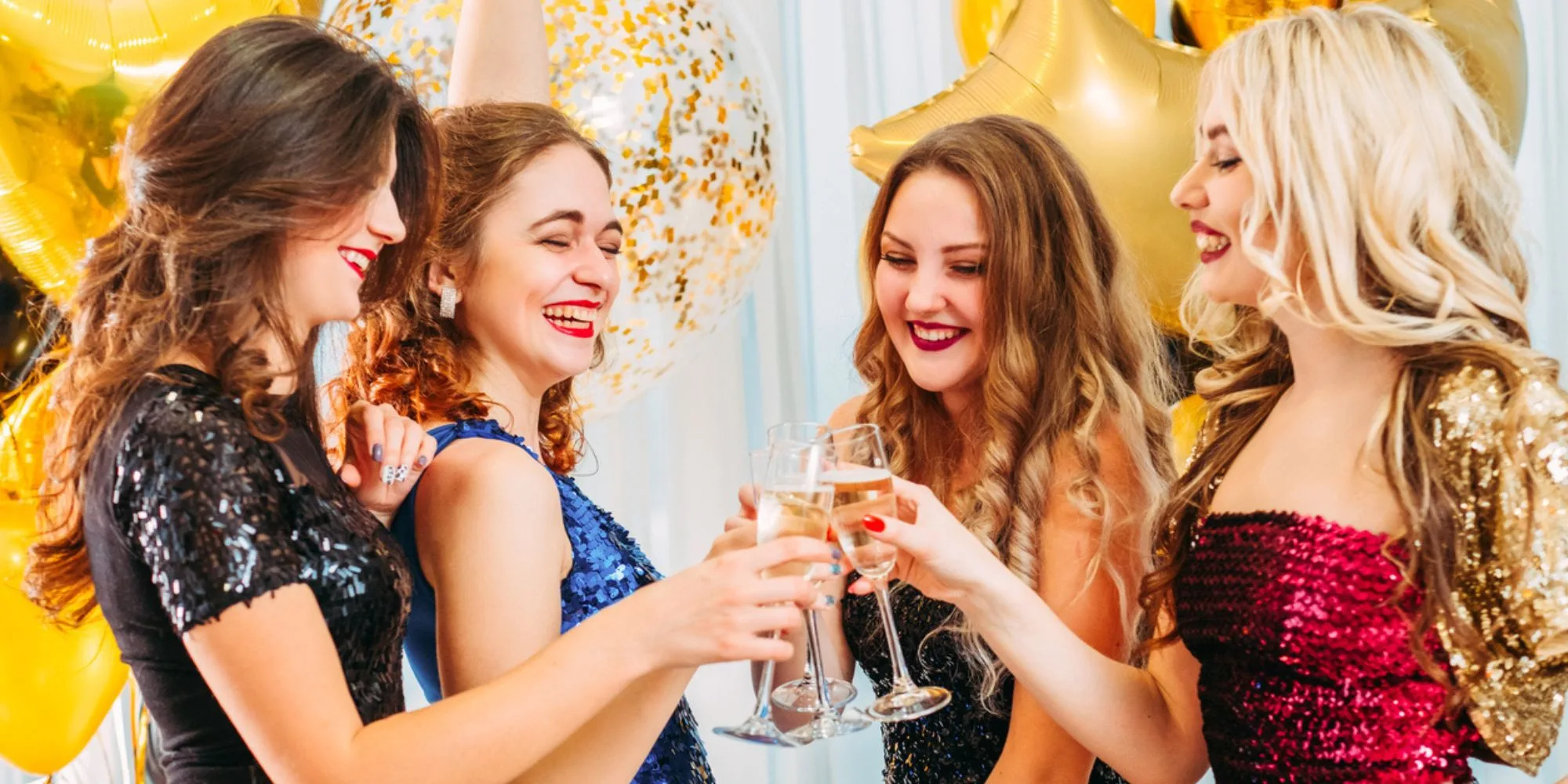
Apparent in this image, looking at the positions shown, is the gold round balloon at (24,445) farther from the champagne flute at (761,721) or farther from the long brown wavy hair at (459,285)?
the champagne flute at (761,721)

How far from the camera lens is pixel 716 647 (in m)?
1.28

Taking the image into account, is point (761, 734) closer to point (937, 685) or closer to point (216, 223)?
point (937, 685)

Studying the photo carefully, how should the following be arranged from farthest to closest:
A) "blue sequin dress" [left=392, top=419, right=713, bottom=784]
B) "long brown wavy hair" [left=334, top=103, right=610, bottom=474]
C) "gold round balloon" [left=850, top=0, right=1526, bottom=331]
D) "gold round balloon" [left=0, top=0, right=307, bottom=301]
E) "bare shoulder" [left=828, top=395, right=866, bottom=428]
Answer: "bare shoulder" [left=828, top=395, right=866, bottom=428], "gold round balloon" [left=850, top=0, right=1526, bottom=331], "gold round balloon" [left=0, top=0, right=307, bottom=301], "long brown wavy hair" [left=334, top=103, right=610, bottom=474], "blue sequin dress" [left=392, top=419, right=713, bottom=784]

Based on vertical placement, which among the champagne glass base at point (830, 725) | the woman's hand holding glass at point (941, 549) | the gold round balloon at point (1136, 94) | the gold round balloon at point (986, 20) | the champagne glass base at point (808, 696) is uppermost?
the gold round balloon at point (986, 20)

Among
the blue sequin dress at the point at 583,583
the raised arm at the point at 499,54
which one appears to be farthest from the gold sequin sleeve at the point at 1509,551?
the raised arm at the point at 499,54

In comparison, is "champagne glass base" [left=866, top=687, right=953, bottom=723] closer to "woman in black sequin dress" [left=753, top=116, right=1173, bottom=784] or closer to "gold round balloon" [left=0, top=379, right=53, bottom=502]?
"woman in black sequin dress" [left=753, top=116, right=1173, bottom=784]

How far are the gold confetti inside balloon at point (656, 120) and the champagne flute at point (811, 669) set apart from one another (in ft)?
2.37

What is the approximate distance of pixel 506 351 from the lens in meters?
1.88

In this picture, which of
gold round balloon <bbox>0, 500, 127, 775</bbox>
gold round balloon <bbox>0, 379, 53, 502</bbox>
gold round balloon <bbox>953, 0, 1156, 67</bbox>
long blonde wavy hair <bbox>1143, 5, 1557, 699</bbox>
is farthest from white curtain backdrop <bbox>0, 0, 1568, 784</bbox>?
long blonde wavy hair <bbox>1143, 5, 1557, 699</bbox>

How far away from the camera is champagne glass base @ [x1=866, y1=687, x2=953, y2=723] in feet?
4.83

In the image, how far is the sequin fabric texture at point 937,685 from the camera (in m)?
1.99

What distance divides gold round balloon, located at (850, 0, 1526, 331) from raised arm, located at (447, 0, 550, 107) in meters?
0.70

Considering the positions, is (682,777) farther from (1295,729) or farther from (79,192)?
(79,192)

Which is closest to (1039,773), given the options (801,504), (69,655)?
(801,504)
